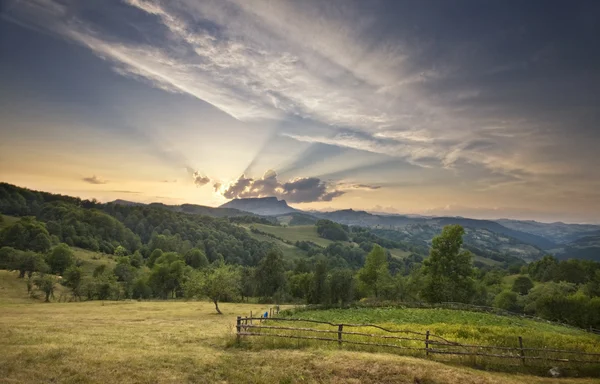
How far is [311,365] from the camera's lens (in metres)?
20.1

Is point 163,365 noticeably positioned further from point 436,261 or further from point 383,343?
point 436,261

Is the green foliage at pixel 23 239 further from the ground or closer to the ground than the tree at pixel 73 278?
further from the ground

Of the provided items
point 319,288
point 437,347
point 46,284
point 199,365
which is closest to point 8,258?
point 46,284

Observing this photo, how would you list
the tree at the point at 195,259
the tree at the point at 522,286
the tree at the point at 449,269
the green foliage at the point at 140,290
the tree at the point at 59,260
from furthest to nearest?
1. the tree at the point at 195,259
2. the tree at the point at 522,286
3. the tree at the point at 59,260
4. the green foliage at the point at 140,290
5. the tree at the point at 449,269

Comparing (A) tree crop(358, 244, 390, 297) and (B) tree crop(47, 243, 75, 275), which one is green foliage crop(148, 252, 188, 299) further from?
(A) tree crop(358, 244, 390, 297)

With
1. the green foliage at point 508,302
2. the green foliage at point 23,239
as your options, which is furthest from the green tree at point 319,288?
the green foliage at point 23,239

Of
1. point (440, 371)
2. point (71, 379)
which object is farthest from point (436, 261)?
point (71, 379)

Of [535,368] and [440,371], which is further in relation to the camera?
[535,368]

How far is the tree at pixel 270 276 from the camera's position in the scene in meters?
94.1

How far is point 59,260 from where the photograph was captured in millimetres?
106875

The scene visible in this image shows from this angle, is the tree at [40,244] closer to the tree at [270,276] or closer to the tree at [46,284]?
the tree at [46,284]

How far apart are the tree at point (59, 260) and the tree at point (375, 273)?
9976 centimetres

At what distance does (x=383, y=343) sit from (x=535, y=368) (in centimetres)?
1036

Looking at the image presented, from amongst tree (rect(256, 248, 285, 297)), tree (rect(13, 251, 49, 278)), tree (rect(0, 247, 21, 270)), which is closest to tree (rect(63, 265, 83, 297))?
tree (rect(13, 251, 49, 278))
